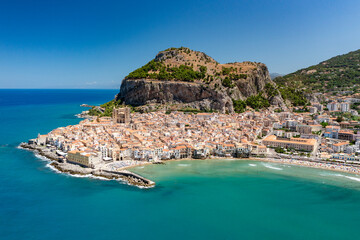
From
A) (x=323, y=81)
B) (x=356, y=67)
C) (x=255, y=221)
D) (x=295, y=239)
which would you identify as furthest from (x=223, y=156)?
(x=356, y=67)

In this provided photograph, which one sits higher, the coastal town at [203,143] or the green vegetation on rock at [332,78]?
the green vegetation on rock at [332,78]

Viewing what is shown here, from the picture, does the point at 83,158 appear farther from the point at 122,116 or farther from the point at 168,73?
the point at 168,73

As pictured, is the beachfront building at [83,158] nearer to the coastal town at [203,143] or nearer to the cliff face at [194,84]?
the coastal town at [203,143]

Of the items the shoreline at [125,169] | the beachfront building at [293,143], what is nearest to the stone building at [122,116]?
the shoreline at [125,169]

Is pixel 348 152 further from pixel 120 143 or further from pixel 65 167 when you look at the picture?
pixel 65 167

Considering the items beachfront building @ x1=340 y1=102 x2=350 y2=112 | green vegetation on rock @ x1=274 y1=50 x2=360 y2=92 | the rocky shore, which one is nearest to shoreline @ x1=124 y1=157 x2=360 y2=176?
the rocky shore

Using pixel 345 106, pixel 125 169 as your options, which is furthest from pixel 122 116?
pixel 345 106
